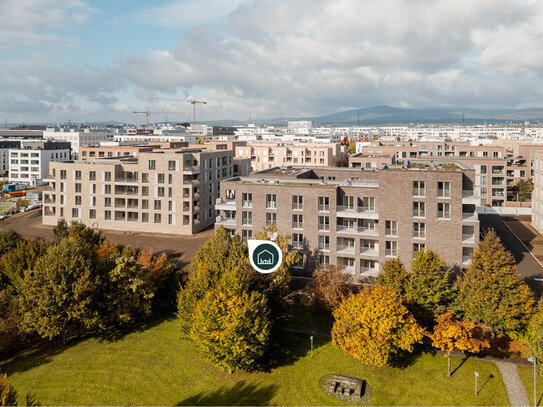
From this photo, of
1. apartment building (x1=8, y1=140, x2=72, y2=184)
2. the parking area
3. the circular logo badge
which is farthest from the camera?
apartment building (x1=8, y1=140, x2=72, y2=184)

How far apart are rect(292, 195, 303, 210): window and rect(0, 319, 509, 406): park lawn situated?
16.4 meters

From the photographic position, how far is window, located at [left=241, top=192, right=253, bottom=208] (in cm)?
5325

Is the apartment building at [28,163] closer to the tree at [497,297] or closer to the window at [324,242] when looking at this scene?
the window at [324,242]

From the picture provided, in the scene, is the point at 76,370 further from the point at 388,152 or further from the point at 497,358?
the point at 388,152

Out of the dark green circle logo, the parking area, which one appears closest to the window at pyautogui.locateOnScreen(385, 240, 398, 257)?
the dark green circle logo

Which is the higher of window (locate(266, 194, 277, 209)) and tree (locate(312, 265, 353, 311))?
window (locate(266, 194, 277, 209))

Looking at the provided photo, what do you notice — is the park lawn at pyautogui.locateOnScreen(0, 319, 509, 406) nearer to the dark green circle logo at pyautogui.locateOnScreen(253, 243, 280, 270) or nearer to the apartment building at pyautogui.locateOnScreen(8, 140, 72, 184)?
the dark green circle logo at pyautogui.locateOnScreen(253, 243, 280, 270)

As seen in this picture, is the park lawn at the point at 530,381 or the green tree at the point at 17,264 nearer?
the park lawn at the point at 530,381

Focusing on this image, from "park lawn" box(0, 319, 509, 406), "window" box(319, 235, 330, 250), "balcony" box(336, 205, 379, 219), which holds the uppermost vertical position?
"balcony" box(336, 205, 379, 219)

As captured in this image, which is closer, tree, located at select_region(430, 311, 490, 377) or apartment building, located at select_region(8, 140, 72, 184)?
tree, located at select_region(430, 311, 490, 377)

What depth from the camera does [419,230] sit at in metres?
46.9

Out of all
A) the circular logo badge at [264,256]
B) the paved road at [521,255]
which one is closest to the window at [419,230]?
the paved road at [521,255]

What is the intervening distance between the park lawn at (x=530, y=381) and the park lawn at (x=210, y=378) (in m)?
1.84

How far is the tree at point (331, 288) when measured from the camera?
131 feet
